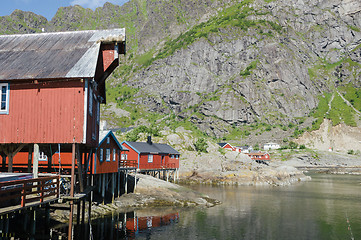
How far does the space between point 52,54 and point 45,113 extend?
14.9 feet

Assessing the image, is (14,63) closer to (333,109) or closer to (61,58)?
(61,58)

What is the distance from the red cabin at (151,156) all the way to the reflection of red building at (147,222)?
23.1 meters

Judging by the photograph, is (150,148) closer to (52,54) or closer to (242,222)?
(242,222)

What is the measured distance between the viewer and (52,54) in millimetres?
22609

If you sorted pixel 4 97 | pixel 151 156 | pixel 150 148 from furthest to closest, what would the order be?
pixel 150 148, pixel 151 156, pixel 4 97

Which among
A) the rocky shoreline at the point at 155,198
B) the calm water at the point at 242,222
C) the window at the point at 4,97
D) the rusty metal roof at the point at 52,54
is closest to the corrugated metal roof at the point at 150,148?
the rocky shoreline at the point at 155,198

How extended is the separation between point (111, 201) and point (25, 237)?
64.0 feet

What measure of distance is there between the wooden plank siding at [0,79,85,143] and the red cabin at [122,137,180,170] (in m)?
37.4

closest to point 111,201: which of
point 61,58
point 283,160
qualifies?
point 61,58

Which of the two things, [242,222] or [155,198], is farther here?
[155,198]

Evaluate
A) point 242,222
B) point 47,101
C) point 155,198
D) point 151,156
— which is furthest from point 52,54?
point 151,156

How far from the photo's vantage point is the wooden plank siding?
20484mm

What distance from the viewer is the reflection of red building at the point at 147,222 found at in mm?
30955

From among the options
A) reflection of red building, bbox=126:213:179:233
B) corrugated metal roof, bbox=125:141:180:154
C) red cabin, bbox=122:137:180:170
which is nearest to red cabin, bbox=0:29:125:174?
reflection of red building, bbox=126:213:179:233
